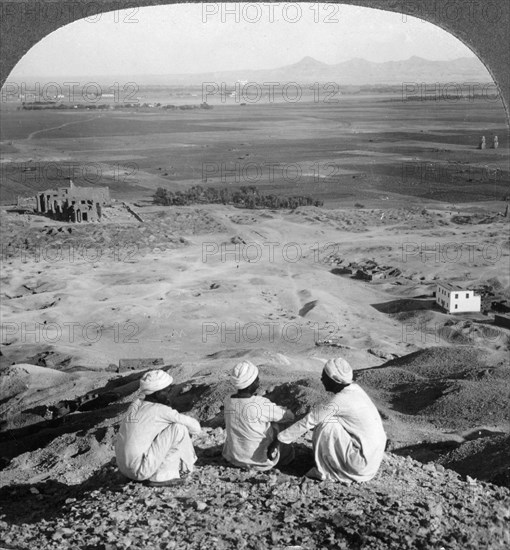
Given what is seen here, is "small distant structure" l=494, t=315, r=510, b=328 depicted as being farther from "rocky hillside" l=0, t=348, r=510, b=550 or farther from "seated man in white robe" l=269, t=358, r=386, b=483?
"seated man in white robe" l=269, t=358, r=386, b=483

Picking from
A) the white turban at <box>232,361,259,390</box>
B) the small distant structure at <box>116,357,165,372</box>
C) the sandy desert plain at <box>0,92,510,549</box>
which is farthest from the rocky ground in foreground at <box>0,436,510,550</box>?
the small distant structure at <box>116,357,165,372</box>

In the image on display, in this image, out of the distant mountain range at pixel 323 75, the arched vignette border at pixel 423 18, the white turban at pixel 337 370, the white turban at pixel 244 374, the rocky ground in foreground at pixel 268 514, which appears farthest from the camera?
the distant mountain range at pixel 323 75

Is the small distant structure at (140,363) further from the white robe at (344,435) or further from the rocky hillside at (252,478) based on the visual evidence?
the white robe at (344,435)

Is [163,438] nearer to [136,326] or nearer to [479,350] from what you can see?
[136,326]

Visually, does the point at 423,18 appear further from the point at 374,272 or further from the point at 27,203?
the point at 27,203

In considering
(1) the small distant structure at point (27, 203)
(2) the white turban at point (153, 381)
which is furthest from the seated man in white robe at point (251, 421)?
(1) the small distant structure at point (27, 203)

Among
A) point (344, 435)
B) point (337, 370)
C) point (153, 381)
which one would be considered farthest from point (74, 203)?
point (344, 435)
